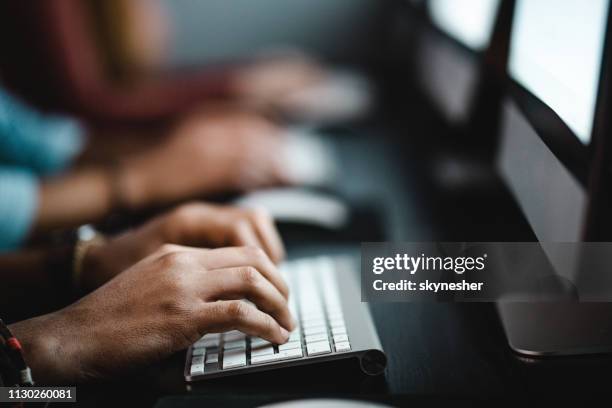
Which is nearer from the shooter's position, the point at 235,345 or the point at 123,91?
the point at 235,345

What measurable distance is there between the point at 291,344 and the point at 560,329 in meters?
0.22

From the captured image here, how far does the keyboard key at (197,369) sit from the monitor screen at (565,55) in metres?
0.34

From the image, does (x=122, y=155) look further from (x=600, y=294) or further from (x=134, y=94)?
(x=600, y=294)

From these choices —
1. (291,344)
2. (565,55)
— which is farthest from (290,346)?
(565,55)

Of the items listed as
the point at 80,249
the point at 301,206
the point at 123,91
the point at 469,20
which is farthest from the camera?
the point at 123,91

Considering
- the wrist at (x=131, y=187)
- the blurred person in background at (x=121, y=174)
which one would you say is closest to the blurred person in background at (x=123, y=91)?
the blurred person in background at (x=121, y=174)

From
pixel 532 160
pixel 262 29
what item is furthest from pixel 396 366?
pixel 262 29

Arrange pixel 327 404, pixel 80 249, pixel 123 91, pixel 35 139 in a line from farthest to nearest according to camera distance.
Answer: pixel 123 91, pixel 35 139, pixel 80 249, pixel 327 404

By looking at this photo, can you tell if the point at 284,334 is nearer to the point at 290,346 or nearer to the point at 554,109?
the point at 290,346

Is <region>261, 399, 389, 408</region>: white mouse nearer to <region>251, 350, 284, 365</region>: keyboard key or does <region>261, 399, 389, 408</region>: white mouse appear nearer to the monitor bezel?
<region>251, 350, 284, 365</region>: keyboard key

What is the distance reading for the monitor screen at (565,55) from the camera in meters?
0.45

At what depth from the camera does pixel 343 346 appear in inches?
19.1

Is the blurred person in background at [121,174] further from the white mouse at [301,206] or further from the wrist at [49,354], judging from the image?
the wrist at [49,354]

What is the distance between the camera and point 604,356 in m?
0.49
